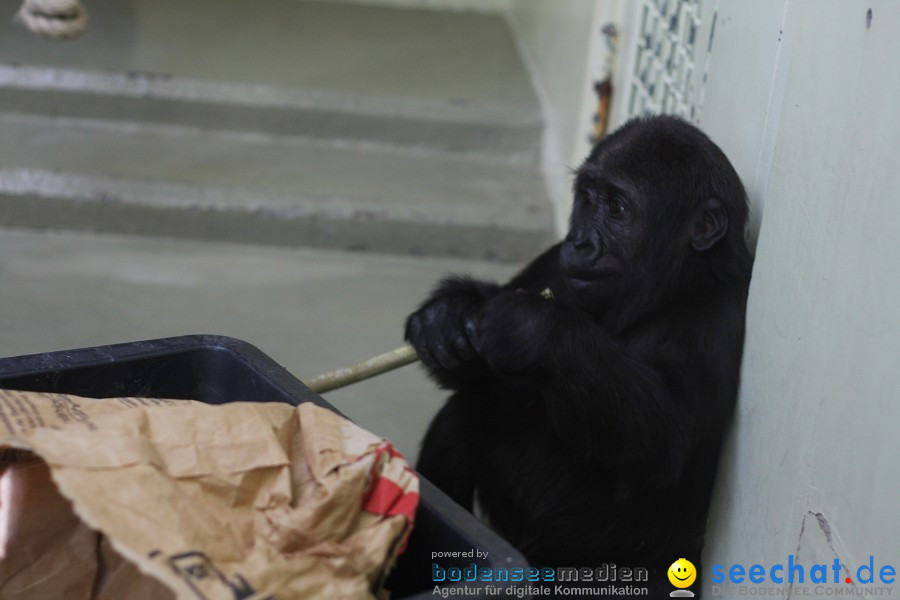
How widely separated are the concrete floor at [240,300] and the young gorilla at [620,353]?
75 centimetres

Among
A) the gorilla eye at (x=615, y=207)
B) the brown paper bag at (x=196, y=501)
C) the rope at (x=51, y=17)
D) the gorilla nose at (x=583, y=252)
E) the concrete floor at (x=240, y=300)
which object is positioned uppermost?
the rope at (x=51, y=17)

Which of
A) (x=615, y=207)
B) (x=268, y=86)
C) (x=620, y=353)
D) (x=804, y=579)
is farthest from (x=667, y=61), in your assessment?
(x=268, y=86)

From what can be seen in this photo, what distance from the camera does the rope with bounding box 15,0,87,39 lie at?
328cm

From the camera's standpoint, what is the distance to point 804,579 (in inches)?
63.5

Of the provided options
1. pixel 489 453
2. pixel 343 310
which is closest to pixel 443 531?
pixel 489 453

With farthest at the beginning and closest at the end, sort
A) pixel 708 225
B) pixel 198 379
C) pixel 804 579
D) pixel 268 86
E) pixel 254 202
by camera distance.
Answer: pixel 268 86 < pixel 254 202 < pixel 708 225 < pixel 198 379 < pixel 804 579

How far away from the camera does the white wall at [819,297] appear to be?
4.64ft

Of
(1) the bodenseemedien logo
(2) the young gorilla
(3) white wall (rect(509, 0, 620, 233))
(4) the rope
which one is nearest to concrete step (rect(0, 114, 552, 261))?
(3) white wall (rect(509, 0, 620, 233))

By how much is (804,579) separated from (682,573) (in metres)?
0.48

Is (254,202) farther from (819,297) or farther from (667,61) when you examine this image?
(819,297)

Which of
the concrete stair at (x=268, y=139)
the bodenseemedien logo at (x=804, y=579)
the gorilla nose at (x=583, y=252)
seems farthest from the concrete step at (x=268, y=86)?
the bodenseemedien logo at (x=804, y=579)

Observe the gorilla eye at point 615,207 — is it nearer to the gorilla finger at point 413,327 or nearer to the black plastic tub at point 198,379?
the gorilla finger at point 413,327

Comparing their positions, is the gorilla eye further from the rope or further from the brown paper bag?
the rope

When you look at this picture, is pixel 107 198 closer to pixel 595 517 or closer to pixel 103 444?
pixel 595 517
